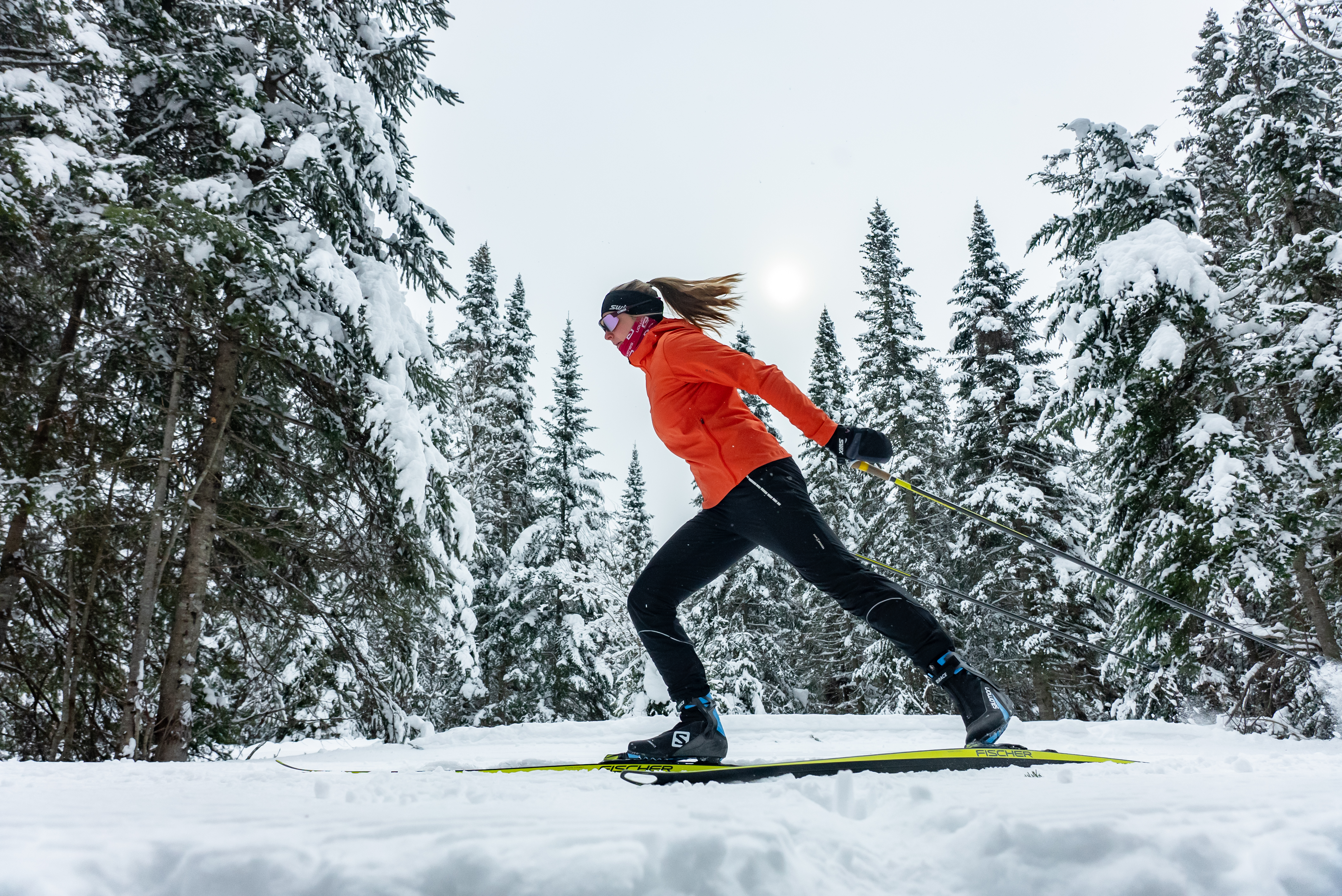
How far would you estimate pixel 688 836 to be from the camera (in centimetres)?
149

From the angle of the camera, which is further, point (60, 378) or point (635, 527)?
point (635, 527)

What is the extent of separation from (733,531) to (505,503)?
1627 cm

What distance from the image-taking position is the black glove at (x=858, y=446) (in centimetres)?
296

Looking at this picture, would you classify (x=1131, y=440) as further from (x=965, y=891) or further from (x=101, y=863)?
(x=101, y=863)

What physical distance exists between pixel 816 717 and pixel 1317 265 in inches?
291

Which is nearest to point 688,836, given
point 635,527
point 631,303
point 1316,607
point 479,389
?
point 631,303

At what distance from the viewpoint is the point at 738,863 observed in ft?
4.66

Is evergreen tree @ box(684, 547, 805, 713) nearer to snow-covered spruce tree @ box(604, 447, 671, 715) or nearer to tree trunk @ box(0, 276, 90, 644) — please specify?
snow-covered spruce tree @ box(604, 447, 671, 715)

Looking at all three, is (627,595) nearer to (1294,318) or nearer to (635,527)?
(1294,318)

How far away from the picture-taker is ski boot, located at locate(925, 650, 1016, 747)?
2.79 m

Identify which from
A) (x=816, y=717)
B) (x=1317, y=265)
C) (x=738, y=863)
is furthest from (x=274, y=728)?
(x=1317, y=265)

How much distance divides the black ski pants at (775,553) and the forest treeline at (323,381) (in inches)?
144

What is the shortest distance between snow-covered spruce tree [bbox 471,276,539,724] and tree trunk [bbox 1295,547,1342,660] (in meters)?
14.0

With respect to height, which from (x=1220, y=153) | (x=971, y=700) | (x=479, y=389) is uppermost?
(x=479, y=389)
